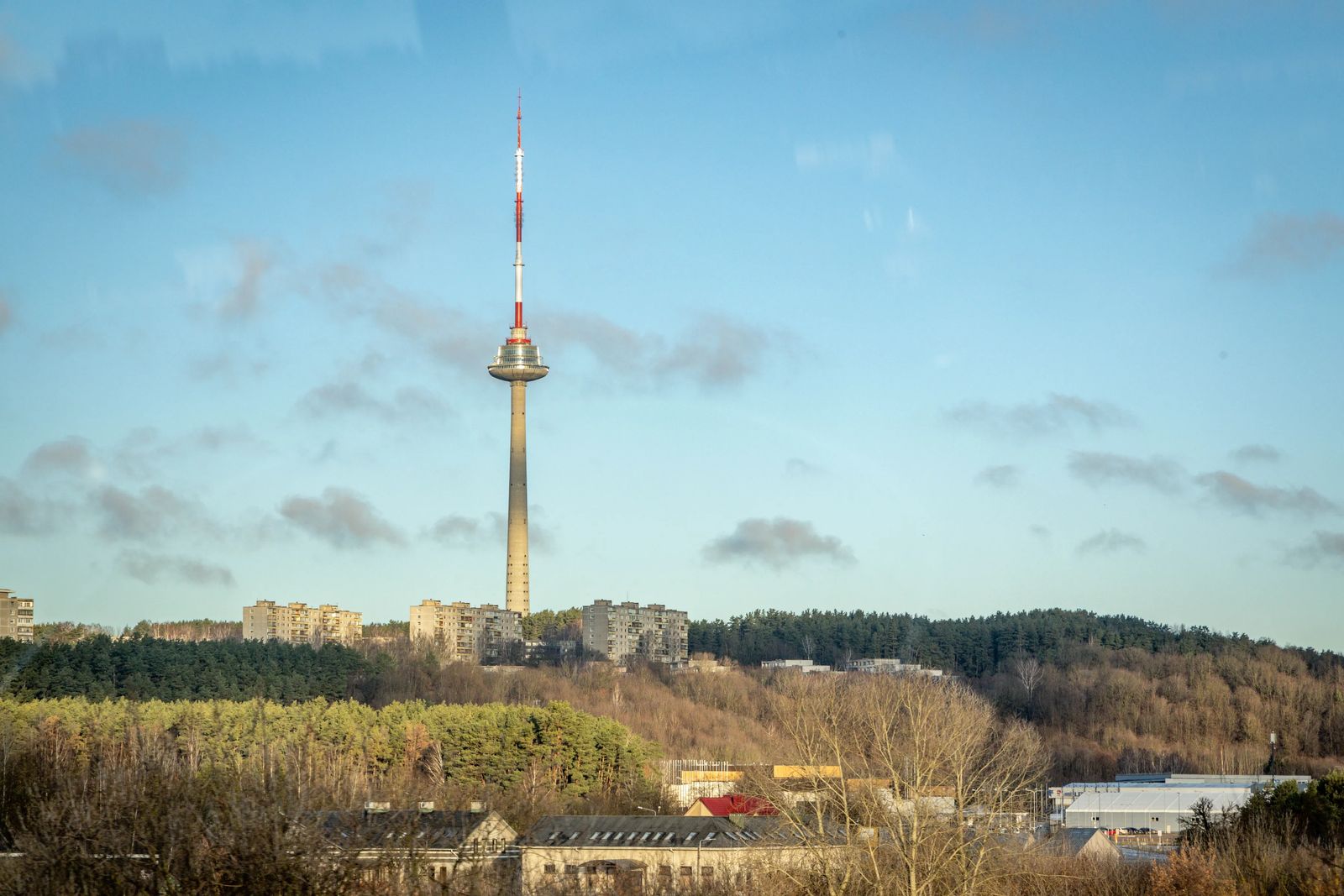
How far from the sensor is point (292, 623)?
163375mm

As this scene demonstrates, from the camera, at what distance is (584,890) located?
40.5m

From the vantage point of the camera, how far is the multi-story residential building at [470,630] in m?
157

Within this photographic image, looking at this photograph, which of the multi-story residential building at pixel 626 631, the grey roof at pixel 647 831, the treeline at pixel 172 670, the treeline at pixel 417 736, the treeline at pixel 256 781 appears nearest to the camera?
the treeline at pixel 256 781

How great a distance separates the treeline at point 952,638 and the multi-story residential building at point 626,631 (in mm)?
10124

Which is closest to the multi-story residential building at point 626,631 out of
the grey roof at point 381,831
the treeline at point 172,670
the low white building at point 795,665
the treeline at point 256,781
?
the low white building at point 795,665

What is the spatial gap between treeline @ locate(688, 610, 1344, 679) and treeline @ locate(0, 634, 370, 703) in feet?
211

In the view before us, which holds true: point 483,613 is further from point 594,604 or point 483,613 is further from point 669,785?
point 669,785

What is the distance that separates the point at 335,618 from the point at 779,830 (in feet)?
445

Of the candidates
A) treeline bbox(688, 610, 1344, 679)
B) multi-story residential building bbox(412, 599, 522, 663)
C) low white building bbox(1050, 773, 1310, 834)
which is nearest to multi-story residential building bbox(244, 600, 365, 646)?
multi-story residential building bbox(412, 599, 522, 663)

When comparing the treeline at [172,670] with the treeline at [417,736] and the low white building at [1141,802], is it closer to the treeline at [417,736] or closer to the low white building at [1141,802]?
the treeline at [417,736]

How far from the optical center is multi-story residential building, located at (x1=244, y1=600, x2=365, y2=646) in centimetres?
16162

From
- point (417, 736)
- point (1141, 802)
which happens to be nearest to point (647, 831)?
point (1141, 802)

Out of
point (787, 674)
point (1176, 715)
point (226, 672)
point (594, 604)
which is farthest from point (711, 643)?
point (226, 672)

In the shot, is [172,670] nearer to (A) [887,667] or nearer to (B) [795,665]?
(B) [795,665]
